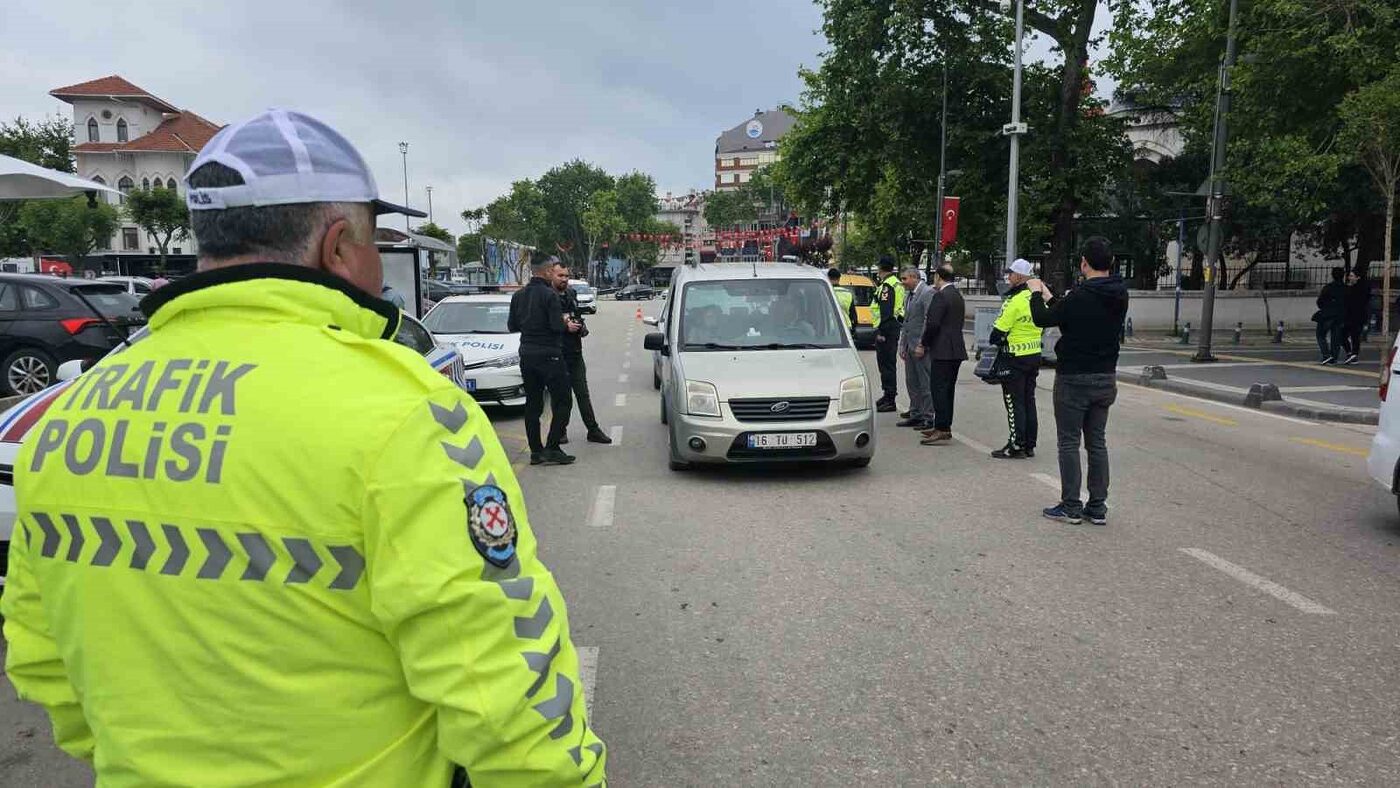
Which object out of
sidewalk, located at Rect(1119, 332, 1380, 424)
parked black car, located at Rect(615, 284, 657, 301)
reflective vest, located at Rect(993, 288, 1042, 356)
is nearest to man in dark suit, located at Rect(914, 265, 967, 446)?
reflective vest, located at Rect(993, 288, 1042, 356)

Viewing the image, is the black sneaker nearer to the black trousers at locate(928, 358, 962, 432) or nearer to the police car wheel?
the black trousers at locate(928, 358, 962, 432)

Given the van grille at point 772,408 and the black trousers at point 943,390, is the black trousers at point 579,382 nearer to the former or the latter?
the van grille at point 772,408

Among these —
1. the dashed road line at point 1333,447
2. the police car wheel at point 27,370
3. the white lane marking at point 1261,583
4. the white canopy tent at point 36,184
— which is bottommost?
the dashed road line at point 1333,447

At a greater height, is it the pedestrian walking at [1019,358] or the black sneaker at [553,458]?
the pedestrian walking at [1019,358]

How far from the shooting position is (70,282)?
12750 mm

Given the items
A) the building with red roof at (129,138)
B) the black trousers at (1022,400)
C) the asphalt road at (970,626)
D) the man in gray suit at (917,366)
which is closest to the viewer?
the asphalt road at (970,626)

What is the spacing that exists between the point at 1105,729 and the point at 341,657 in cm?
316

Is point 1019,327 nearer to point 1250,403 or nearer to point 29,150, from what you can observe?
point 1250,403

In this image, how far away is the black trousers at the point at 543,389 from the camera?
870 cm

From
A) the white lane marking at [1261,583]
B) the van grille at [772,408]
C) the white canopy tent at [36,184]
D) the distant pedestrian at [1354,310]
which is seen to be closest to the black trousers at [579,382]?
the van grille at [772,408]

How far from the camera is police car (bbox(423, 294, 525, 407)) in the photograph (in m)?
11.8

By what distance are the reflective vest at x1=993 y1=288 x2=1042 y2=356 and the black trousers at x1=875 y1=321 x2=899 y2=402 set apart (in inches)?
129

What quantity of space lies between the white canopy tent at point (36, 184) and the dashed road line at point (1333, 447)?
1319 cm

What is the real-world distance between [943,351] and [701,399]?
10.5 feet
